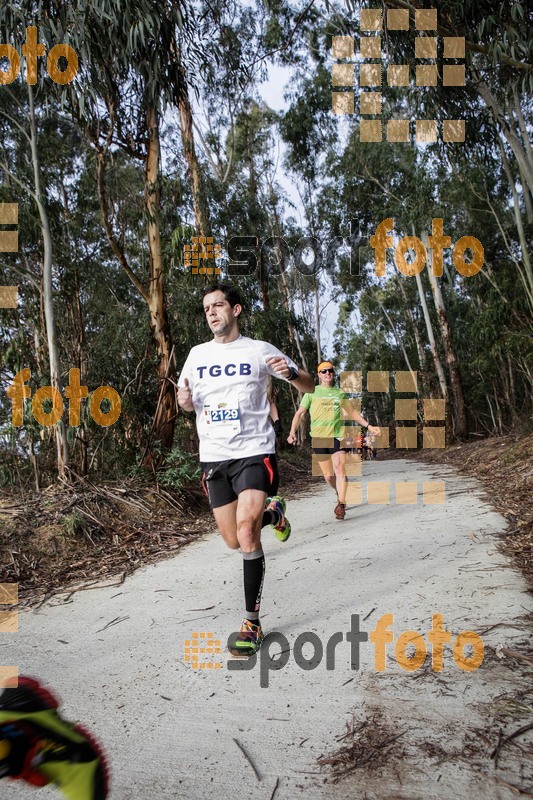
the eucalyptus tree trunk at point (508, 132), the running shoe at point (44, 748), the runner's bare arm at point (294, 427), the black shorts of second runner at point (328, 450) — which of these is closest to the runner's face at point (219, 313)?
the running shoe at point (44, 748)

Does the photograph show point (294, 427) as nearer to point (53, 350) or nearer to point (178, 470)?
point (178, 470)

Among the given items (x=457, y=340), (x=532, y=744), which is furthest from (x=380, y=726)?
(x=457, y=340)

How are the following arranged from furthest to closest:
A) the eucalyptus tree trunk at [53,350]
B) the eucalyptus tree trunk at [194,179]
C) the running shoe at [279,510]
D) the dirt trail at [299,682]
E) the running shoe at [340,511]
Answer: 1. the eucalyptus tree trunk at [194,179]
2. the eucalyptus tree trunk at [53,350]
3. the running shoe at [340,511]
4. the running shoe at [279,510]
5. the dirt trail at [299,682]

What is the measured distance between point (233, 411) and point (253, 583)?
3.20ft

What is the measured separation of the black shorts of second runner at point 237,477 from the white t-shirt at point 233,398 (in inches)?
1.8

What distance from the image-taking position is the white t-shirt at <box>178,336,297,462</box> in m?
3.58

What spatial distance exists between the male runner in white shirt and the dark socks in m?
0.06

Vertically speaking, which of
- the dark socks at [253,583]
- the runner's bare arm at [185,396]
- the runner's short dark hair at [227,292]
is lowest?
the dark socks at [253,583]

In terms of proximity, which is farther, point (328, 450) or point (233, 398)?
point (328, 450)

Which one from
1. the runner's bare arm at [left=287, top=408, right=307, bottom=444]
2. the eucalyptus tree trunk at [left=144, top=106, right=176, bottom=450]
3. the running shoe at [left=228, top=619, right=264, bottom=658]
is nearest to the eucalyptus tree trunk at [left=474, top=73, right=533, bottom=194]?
the eucalyptus tree trunk at [left=144, top=106, right=176, bottom=450]

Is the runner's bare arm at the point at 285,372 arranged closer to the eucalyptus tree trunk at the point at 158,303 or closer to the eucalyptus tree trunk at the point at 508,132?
the eucalyptus tree trunk at the point at 158,303

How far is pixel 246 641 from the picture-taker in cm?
309

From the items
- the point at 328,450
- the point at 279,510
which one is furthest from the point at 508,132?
the point at 279,510

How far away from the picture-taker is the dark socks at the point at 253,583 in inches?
128
